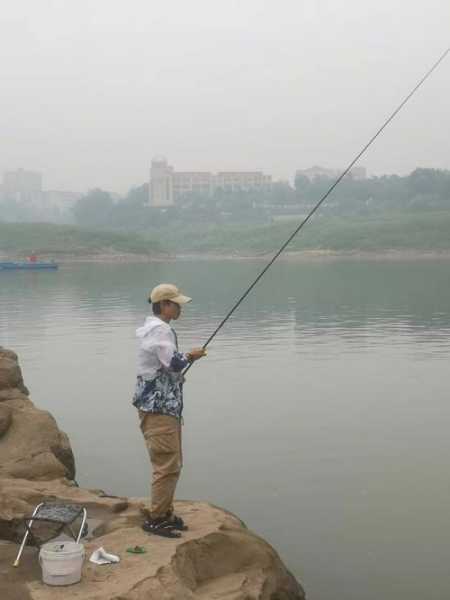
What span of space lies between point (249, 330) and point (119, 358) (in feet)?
19.4

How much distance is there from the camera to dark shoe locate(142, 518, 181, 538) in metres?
6.36

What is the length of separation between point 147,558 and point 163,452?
2.47ft

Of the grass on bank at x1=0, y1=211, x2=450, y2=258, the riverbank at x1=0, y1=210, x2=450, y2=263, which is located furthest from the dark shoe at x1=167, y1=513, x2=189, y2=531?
the grass on bank at x1=0, y1=211, x2=450, y2=258

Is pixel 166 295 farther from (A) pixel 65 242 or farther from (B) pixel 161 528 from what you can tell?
(A) pixel 65 242

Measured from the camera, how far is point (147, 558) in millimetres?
5910

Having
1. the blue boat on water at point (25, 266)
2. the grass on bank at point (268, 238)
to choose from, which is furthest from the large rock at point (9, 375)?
the grass on bank at point (268, 238)

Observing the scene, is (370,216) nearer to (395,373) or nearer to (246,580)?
(395,373)

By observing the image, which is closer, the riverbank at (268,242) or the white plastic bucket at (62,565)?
the white plastic bucket at (62,565)

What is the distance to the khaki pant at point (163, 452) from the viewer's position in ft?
20.7

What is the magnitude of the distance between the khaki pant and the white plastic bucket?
3.17ft

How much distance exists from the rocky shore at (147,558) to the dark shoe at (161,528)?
6 centimetres

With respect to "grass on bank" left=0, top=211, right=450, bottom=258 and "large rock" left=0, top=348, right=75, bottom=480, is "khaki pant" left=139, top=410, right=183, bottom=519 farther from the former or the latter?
"grass on bank" left=0, top=211, right=450, bottom=258

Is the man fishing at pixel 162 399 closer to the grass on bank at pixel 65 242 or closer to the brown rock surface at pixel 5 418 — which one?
the brown rock surface at pixel 5 418

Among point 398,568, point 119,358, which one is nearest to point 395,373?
point 119,358
